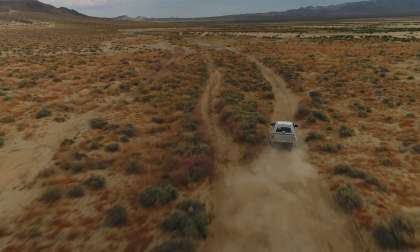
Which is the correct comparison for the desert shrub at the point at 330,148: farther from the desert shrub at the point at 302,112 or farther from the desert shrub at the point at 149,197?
the desert shrub at the point at 149,197

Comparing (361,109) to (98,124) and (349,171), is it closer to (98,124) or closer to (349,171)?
(349,171)

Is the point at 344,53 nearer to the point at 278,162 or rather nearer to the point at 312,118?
the point at 312,118

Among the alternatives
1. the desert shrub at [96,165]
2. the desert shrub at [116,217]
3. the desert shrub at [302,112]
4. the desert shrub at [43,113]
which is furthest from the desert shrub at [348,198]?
the desert shrub at [43,113]

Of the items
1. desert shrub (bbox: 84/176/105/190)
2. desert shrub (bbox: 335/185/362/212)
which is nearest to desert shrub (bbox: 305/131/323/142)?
desert shrub (bbox: 335/185/362/212)

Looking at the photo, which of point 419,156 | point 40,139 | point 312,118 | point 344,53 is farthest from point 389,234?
point 344,53

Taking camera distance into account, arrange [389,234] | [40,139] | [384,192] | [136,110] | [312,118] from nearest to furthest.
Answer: [389,234] → [384,192] → [40,139] → [312,118] → [136,110]
